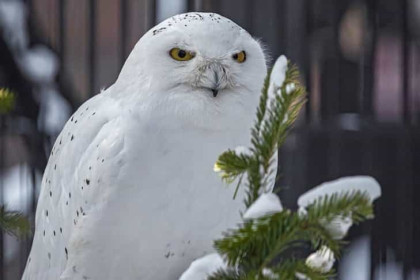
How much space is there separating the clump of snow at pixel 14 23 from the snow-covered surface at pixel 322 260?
386cm

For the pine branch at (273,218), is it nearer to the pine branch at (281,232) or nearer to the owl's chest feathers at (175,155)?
the pine branch at (281,232)

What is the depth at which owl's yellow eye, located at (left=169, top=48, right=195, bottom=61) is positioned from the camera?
2587mm

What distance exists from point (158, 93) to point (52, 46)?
108 inches

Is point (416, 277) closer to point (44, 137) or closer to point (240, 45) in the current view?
point (44, 137)

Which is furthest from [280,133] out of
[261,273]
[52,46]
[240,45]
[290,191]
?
[52,46]

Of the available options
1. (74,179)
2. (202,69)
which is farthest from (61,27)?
(202,69)

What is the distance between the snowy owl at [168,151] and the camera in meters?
2.58

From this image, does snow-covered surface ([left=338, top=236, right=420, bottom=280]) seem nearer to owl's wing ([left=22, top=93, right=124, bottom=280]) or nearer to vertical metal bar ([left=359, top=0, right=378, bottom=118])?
vertical metal bar ([left=359, top=0, right=378, bottom=118])

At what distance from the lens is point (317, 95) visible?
17.0ft

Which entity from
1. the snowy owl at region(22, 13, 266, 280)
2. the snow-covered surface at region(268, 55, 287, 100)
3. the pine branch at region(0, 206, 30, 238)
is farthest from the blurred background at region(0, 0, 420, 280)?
the snow-covered surface at region(268, 55, 287, 100)

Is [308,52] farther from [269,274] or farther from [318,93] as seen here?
[269,274]

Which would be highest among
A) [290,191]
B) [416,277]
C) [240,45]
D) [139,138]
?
[240,45]

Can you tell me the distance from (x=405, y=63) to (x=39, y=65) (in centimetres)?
180

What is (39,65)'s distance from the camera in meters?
5.14
